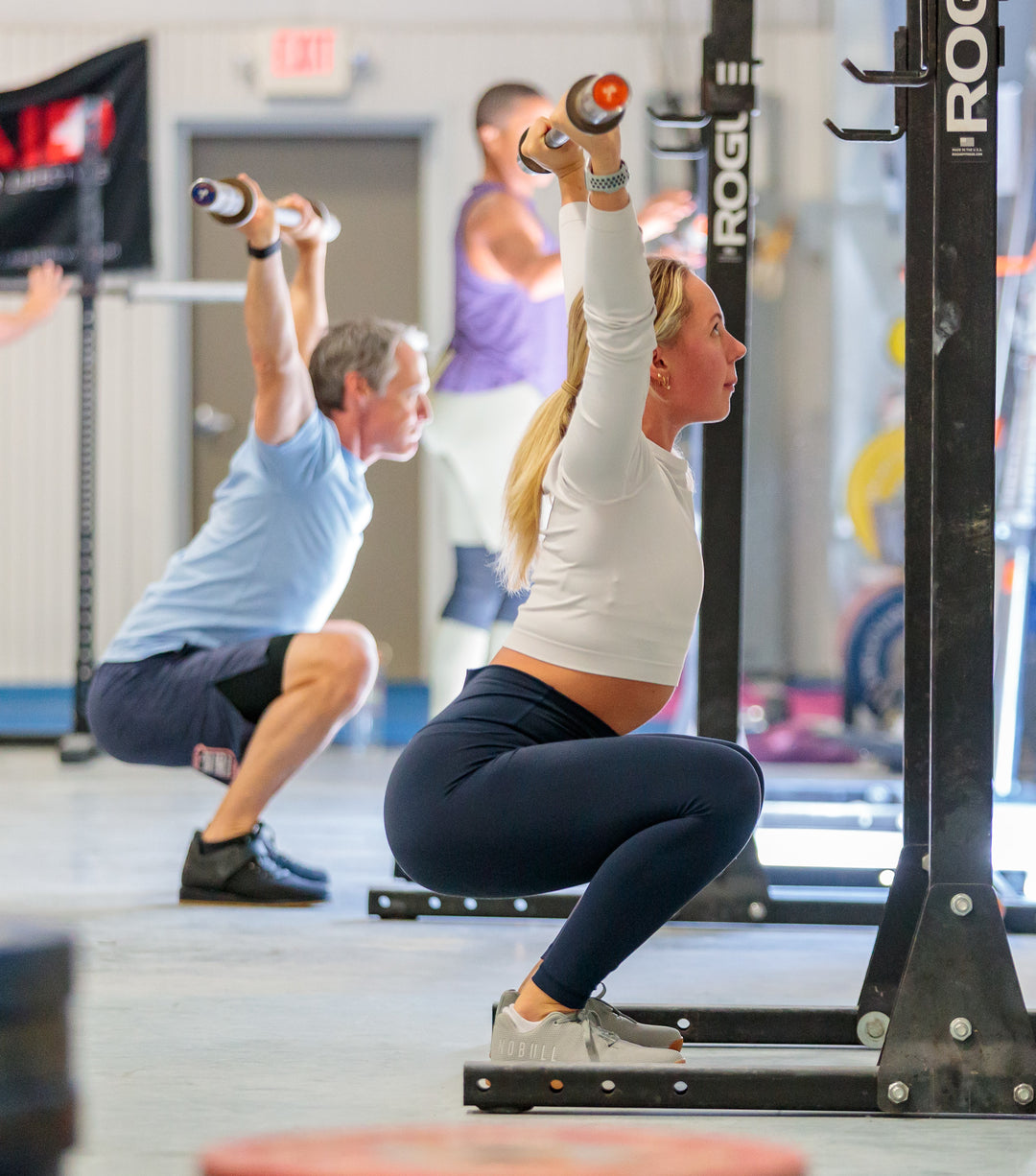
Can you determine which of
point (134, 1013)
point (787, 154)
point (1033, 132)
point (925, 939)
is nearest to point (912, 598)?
point (925, 939)

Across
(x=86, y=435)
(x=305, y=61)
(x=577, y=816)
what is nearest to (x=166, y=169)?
(x=305, y=61)

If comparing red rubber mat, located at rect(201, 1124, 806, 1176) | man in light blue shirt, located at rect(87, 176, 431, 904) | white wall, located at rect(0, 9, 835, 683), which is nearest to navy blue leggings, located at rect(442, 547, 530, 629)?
man in light blue shirt, located at rect(87, 176, 431, 904)

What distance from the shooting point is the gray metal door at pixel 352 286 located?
19.3ft

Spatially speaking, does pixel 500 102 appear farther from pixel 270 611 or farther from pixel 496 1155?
pixel 496 1155

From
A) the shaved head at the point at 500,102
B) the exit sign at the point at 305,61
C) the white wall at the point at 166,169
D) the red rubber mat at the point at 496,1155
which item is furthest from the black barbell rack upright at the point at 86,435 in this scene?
the red rubber mat at the point at 496,1155

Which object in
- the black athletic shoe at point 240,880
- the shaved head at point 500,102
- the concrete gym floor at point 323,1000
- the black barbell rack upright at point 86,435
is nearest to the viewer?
the concrete gym floor at point 323,1000

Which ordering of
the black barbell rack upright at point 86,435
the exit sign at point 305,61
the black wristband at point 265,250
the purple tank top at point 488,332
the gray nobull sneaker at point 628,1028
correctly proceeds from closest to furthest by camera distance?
the gray nobull sneaker at point 628,1028 → the black wristband at point 265,250 → the purple tank top at point 488,332 → the black barbell rack upright at point 86,435 → the exit sign at point 305,61

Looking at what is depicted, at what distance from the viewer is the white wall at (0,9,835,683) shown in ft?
18.7

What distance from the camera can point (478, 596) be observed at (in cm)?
351

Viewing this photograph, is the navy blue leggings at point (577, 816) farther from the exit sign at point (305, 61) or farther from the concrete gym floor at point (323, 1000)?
the exit sign at point (305, 61)

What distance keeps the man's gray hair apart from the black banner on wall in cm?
285

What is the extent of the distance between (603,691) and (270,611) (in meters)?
1.26

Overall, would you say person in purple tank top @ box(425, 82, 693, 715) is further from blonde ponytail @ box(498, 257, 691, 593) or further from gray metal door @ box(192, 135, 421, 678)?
gray metal door @ box(192, 135, 421, 678)

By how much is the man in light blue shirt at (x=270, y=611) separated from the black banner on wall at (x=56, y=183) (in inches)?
112
